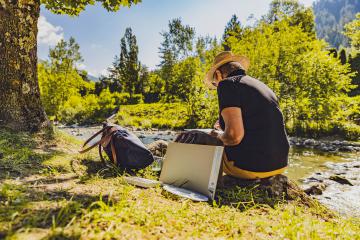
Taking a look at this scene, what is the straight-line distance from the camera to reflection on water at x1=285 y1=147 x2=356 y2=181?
7.88 metres

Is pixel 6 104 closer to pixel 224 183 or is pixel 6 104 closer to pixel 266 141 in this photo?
pixel 224 183

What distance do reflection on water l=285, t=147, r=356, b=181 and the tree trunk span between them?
6.30 metres

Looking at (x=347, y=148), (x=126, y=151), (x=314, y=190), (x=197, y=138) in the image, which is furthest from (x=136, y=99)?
(x=197, y=138)

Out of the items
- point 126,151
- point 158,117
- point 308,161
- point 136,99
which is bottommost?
point 308,161

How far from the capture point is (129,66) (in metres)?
46.6

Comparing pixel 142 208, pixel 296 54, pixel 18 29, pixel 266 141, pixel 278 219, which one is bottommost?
pixel 278 219

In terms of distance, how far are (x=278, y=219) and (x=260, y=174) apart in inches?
28.9

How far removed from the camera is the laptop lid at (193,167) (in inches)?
118

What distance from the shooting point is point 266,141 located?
314 cm

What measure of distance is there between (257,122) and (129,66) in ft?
149

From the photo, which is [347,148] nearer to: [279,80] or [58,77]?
[279,80]

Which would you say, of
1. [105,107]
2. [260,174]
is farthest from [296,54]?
[105,107]

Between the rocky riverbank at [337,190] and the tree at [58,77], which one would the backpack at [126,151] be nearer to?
the rocky riverbank at [337,190]

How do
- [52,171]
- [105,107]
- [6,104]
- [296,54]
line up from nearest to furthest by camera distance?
[52,171] < [6,104] < [296,54] < [105,107]
